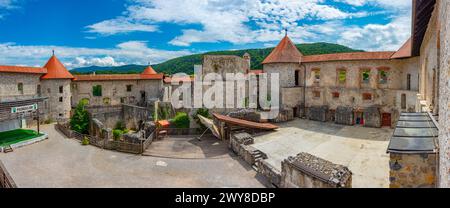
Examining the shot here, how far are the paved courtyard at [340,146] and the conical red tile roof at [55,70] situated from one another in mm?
22938

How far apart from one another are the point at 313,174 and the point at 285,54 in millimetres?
18221

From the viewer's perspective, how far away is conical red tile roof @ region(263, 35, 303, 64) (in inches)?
947

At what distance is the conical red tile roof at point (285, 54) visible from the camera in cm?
2406

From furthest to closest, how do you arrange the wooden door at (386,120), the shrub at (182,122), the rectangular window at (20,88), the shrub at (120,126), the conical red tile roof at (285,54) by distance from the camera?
1. the shrub at (120,126)
2. the conical red tile roof at (285,54)
3. the rectangular window at (20,88)
4. the shrub at (182,122)
5. the wooden door at (386,120)

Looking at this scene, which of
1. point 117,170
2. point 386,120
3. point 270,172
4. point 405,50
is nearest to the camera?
point 270,172

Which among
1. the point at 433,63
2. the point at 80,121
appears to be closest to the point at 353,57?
the point at 433,63

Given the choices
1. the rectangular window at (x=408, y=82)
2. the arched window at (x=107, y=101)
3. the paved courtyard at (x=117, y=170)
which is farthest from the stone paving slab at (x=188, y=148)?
the arched window at (x=107, y=101)

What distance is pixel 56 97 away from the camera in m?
26.2

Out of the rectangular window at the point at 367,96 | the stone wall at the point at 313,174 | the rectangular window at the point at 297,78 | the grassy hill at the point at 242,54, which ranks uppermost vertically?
the grassy hill at the point at 242,54

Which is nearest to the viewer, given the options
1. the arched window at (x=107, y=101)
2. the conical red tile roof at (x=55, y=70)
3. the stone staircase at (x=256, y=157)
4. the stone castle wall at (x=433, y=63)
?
the stone castle wall at (x=433, y=63)

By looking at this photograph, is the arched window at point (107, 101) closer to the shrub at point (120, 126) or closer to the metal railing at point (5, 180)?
the shrub at point (120, 126)

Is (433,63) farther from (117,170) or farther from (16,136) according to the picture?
(16,136)

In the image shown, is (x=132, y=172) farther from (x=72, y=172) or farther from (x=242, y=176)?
(x=242, y=176)

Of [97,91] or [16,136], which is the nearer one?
[16,136]
